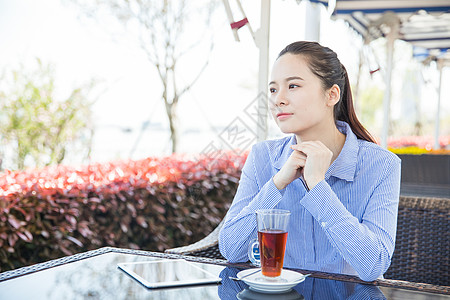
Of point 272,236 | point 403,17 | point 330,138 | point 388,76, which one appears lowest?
point 272,236

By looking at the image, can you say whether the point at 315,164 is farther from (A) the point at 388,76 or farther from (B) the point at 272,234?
(A) the point at 388,76

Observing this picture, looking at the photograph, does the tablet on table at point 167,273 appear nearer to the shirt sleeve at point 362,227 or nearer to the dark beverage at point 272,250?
the dark beverage at point 272,250

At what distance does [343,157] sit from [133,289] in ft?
2.79

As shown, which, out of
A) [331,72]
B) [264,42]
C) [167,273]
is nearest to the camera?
[167,273]

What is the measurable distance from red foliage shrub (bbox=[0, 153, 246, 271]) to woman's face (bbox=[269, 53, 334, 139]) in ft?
5.22

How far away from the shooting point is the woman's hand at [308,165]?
4.93ft

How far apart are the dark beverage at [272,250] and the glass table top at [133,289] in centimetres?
6

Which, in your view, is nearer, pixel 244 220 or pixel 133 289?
pixel 133 289

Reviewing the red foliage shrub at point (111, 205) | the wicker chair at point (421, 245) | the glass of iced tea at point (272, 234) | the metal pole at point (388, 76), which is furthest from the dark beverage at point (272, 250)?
the metal pole at point (388, 76)

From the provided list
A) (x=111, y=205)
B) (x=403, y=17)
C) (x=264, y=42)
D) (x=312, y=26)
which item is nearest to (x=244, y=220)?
(x=264, y=42)

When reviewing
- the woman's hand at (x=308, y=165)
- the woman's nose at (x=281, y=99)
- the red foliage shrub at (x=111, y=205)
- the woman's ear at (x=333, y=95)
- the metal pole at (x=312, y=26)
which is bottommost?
the red foliage shrub at (x=111, y=205)

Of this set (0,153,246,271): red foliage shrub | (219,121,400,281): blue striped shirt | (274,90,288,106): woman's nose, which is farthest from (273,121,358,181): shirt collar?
(0,153,246,271): red foliage shrub

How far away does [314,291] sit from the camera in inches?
45.6

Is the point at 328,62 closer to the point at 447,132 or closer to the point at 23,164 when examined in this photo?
the point at 23,164
